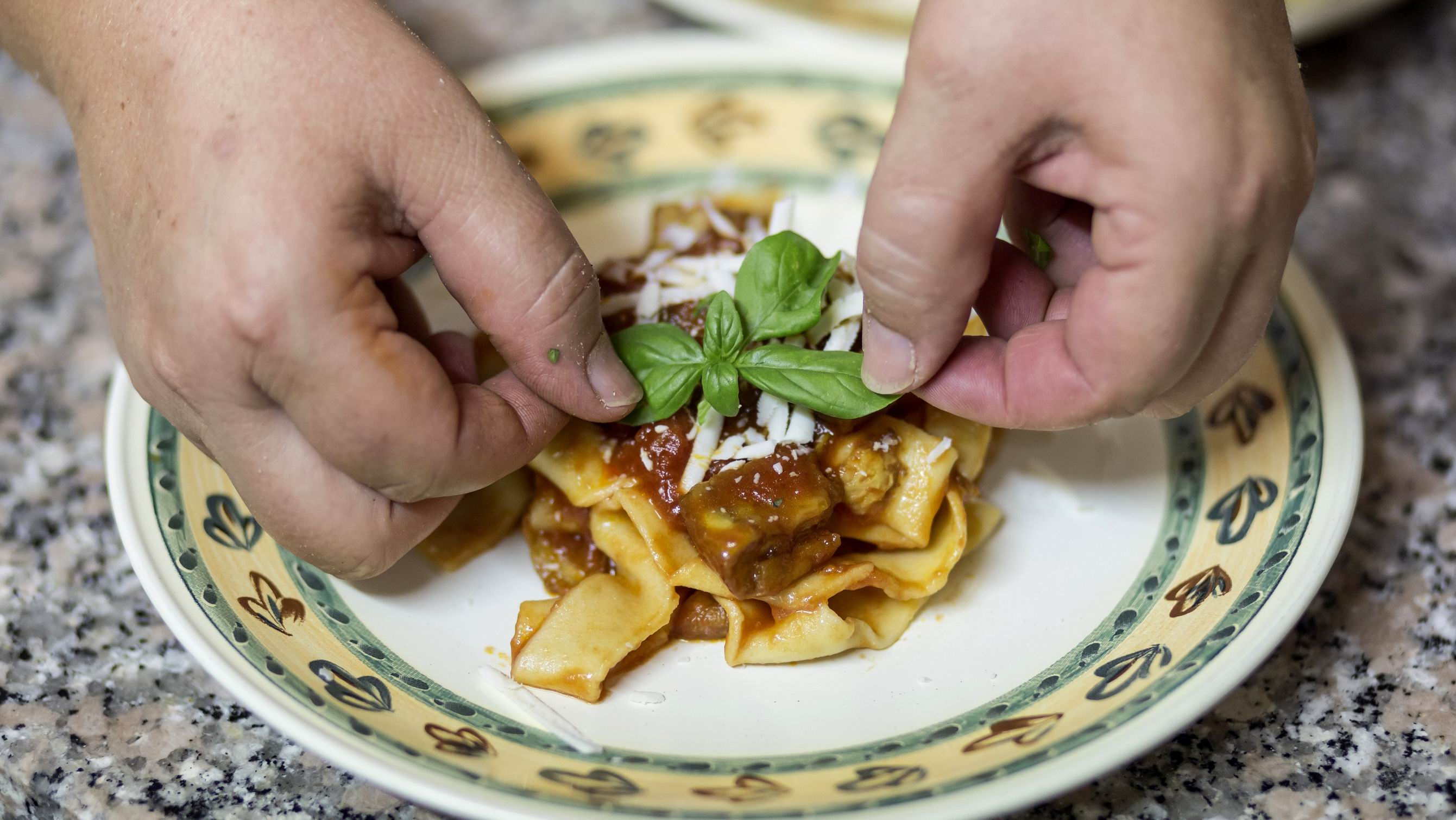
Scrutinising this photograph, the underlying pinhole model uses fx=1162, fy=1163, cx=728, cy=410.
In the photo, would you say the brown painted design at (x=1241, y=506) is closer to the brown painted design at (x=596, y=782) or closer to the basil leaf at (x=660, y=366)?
the basil leaf at (x=660, y=366)

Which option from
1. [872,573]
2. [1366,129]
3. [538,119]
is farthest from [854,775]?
[1366,129]

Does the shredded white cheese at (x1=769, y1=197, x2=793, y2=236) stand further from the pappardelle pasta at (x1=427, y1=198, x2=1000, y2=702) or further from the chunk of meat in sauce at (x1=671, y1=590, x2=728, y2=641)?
the chunk of meat in sauce at (x1=671, y1=590, x2=728, y2=641)

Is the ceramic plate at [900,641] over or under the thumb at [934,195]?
under

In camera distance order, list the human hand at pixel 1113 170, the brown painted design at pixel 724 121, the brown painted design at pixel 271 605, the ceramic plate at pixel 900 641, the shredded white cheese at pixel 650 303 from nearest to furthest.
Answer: the human hand at pixel 1113 170 → the ceramic plate at pixel 900 641 → the brown painted design at pixel 271 605 → the shredded white cheese at pixel 650 303 → the brown painted design at pixel 724 121

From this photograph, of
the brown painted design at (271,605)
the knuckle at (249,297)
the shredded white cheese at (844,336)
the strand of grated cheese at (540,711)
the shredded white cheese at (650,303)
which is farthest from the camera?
the shredded white cheese at (650,303)

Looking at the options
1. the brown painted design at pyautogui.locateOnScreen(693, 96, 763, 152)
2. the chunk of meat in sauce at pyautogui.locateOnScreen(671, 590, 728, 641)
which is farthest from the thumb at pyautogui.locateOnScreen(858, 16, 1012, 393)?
the brown painted design at pyautogui.locateOnScreen(693, 96, 763, 152)

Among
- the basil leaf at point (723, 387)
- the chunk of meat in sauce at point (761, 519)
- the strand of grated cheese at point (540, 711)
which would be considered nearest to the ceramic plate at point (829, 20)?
the basil leaf at point (723, 387)

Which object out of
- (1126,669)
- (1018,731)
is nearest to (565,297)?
(1018,731)
